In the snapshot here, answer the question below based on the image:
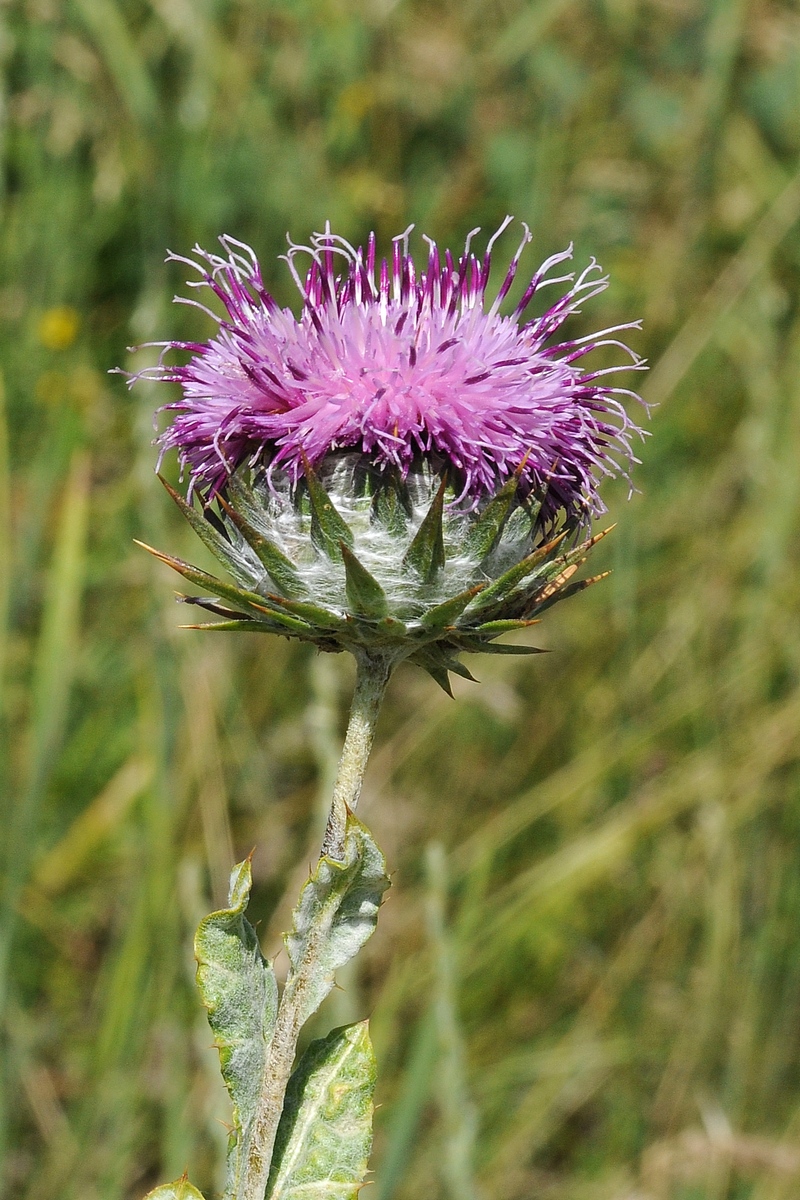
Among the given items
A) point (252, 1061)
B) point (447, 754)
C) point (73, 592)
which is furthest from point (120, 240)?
point (252, 1061)

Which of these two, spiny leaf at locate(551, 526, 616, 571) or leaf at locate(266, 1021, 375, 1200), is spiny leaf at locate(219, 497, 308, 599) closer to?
spiny leaf at locate(551, 526, 616, 571)

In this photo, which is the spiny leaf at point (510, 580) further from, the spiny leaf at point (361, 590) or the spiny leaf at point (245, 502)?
the spiny leaf at point (245, 502)

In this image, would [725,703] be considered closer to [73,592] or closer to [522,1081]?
[522,1081]

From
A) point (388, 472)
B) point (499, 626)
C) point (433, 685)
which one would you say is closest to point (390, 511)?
point (388, 472)

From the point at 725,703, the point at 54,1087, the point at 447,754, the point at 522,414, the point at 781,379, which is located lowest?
the point at 54,1087

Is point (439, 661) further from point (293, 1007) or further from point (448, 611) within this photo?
point (293, 1007)

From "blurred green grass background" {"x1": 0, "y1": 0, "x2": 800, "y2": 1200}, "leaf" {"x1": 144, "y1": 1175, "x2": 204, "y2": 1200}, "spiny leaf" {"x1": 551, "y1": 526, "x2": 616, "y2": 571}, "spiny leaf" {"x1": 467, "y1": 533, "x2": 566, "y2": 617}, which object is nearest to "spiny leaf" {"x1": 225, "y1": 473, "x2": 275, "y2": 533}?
"spiny leaf" {"x1": 467, "y1": 533, "x2": 566, "y2": 617}
